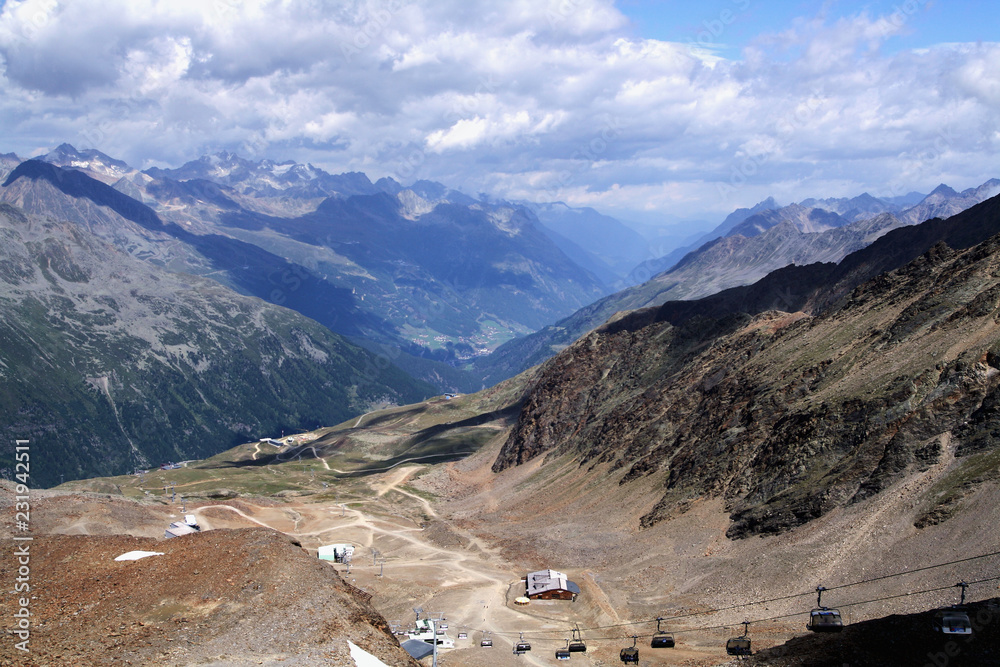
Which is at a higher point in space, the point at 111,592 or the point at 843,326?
the point at 843,326

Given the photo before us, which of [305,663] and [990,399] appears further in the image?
[990,399]

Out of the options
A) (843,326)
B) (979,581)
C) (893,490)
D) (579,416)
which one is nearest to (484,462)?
(579,416)

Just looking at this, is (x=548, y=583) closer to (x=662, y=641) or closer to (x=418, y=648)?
(x=662, y=641)

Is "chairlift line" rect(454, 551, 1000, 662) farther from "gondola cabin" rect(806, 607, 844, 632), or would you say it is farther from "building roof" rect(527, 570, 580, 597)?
"building roof" rect(527, 570, 580, 597)

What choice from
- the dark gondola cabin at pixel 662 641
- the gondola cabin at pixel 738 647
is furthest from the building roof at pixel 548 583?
the gondola cabin at pixel 738 647

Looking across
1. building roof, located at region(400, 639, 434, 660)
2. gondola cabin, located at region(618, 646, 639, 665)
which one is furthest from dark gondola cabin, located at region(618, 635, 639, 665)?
building roof, located at region(400, 639, 434, 660)

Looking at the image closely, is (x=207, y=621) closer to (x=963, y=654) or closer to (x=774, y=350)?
(x=963, y=654)
